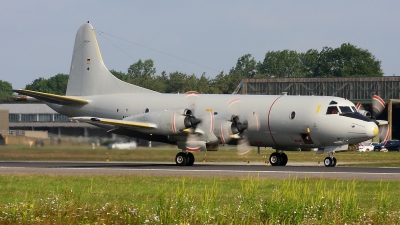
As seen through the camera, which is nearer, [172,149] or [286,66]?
[172,149]

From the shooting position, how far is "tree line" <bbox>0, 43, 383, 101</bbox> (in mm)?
116562

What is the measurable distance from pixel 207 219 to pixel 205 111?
24.6 metres

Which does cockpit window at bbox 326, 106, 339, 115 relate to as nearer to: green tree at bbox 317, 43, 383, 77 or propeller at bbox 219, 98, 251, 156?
propeller at bbox 219, 98, 251, 156

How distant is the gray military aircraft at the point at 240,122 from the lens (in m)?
37.9

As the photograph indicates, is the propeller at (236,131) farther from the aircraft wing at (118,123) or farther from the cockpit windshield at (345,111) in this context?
the cockpit windshield at (345,111)

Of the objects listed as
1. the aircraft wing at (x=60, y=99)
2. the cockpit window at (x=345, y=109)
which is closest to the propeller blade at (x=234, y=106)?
the cockpit window at (x=345, y=109)

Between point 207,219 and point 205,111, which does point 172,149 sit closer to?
point 205,111

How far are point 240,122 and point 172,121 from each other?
3845 mm

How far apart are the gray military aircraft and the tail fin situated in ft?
8.56

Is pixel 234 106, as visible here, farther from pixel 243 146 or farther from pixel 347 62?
pixel 347 62

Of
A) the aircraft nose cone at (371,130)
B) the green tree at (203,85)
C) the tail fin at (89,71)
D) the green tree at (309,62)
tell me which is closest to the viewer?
the aircraft nose cone at (371,130)

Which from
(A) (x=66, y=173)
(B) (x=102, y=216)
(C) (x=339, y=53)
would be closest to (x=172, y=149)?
(A) (x=66, y=173)

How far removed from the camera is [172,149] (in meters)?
46.9

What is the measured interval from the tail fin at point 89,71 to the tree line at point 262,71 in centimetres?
5941
